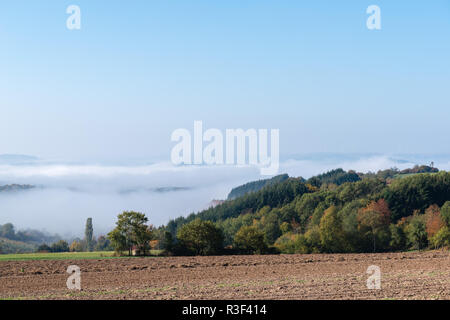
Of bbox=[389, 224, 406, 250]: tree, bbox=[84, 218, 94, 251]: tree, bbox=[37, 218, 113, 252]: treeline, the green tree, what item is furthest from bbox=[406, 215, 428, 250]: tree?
bbox=[84, 218, 94, 251]: tree

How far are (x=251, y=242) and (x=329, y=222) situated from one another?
44.0 feet

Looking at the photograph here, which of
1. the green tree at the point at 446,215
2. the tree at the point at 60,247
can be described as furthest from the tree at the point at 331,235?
the tree at the point at 60,247

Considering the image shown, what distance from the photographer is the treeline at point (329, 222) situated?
70938 millimetres

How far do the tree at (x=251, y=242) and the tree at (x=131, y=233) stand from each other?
12.6 metres

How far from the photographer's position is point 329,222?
76312 millimetres

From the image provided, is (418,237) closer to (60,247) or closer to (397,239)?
(397,239)

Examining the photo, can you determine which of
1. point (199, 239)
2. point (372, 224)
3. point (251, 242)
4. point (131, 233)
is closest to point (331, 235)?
point (372, 224)

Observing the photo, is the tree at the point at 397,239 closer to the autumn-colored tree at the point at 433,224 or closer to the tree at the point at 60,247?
the autumn-colored tree at the point at 433,224

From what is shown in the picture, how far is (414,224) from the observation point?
82250mm

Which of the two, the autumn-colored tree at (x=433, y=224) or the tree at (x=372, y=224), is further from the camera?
the autumn-colored tree at (x=433, y=224)

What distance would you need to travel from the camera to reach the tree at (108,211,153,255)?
223 feet
